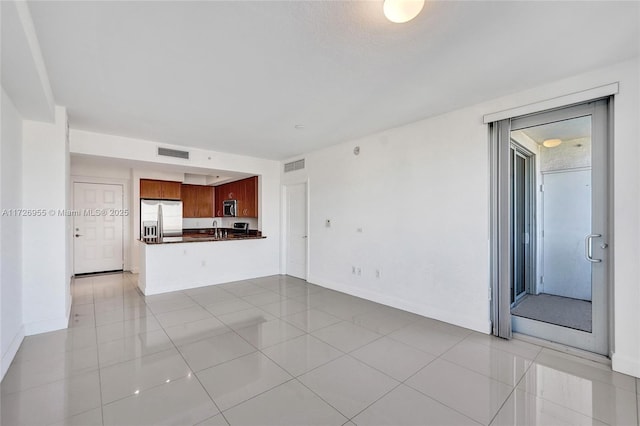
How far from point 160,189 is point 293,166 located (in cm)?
350

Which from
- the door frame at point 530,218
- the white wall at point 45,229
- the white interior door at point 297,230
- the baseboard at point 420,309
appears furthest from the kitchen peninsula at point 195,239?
the door frame at point 530,218

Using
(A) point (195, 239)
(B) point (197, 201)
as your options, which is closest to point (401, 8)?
(A) point (195, 239)

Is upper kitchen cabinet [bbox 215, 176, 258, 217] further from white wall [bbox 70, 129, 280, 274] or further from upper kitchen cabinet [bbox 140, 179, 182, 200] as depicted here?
upper kitchen cabinet [bbox 140, 179, 182, 200]

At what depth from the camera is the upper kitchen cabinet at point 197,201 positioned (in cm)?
774

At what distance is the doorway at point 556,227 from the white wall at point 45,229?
16.9 feet

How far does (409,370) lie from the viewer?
2.46 metres

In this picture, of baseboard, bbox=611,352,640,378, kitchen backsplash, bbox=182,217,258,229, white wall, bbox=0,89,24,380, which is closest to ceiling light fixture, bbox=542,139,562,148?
baseboard, bbox=611,352,640,378

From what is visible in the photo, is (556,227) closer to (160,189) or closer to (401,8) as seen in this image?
(401,8)

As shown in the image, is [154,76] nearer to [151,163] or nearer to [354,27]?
[354,27]

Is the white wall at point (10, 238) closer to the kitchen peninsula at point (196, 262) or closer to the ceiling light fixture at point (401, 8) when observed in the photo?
the kitchen peninsula at point (196, 262)

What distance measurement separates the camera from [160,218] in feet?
22.7

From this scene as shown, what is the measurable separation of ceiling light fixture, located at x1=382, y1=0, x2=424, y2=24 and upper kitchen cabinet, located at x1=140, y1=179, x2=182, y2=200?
677 centimetres

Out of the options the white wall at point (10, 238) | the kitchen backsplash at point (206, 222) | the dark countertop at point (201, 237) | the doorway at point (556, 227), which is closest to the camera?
the white wall at point (10, 238)

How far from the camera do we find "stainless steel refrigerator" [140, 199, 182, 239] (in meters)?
6.70
